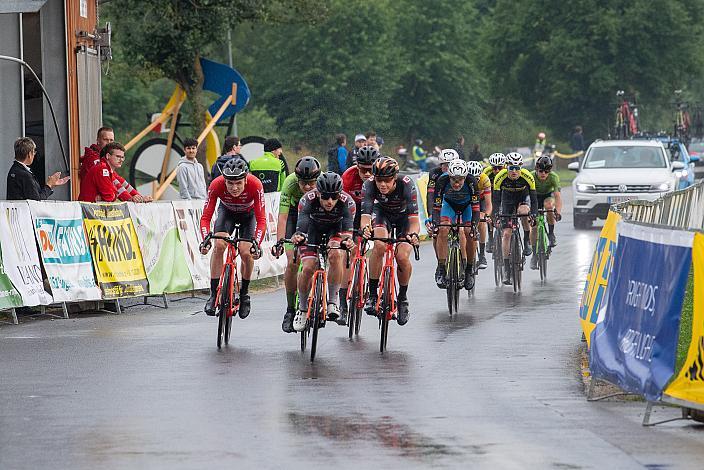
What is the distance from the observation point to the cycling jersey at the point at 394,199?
1542 centimetres

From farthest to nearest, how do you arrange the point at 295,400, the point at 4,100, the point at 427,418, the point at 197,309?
the point at 4,100 → the point at 197,309 → the point at 295,400 → the point at 427,418

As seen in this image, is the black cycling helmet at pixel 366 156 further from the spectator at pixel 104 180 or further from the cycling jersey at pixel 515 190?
the cycling jersey at pixel 515 190

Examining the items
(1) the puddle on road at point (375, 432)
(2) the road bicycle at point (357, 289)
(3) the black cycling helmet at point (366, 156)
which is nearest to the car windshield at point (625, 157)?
(3) the black cycling helmet at point (366, 156)

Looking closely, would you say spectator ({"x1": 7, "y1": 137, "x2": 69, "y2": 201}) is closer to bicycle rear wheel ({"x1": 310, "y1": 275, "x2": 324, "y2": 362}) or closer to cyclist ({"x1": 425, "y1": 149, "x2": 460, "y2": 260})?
cyclist ({"x1": 425, "y1": 149, "x2": 460, "y2": 260})

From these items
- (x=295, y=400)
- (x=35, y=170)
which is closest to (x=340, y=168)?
(x=35, y=170)

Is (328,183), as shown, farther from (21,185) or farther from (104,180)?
(104,180)

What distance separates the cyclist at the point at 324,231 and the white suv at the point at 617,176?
820 inches

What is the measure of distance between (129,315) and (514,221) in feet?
20.2

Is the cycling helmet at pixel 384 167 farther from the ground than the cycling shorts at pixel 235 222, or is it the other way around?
the cycling helmet at pixel 384 167

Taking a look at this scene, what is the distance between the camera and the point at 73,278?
17.9m

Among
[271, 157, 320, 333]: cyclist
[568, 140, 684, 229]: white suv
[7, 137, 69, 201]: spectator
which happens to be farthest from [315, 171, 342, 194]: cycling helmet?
[568, 140, 684, 229]: white suv

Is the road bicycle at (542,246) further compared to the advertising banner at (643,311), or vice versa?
the road bicycle at (542,246)

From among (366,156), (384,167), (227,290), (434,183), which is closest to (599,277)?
(384,167)

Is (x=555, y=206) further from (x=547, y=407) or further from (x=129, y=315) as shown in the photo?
(x=547, y=407)
